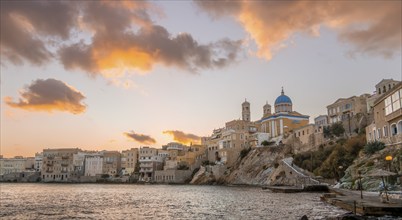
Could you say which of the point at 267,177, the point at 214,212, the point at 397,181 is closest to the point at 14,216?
the point at 214,212

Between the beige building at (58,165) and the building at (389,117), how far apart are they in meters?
112

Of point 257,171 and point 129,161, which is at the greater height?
point 129,161

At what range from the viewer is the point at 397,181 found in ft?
107

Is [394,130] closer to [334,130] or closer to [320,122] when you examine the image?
[334,130]

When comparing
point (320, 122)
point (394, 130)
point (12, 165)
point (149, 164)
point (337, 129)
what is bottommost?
point (149, 164)

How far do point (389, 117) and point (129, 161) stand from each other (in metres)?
97.6

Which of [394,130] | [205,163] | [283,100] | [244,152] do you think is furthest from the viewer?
[205,163]

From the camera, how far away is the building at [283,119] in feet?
323

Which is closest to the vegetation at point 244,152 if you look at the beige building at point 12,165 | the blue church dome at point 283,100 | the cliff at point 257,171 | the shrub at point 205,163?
the cliff at point 257,171

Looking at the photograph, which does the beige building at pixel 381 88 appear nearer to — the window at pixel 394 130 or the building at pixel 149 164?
the window at pixel 394 130

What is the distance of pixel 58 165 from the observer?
135 metres

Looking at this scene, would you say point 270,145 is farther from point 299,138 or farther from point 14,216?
point 14,216

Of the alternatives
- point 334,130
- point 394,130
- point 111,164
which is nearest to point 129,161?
point 111,164

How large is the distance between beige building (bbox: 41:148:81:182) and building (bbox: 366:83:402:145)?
367 ft
